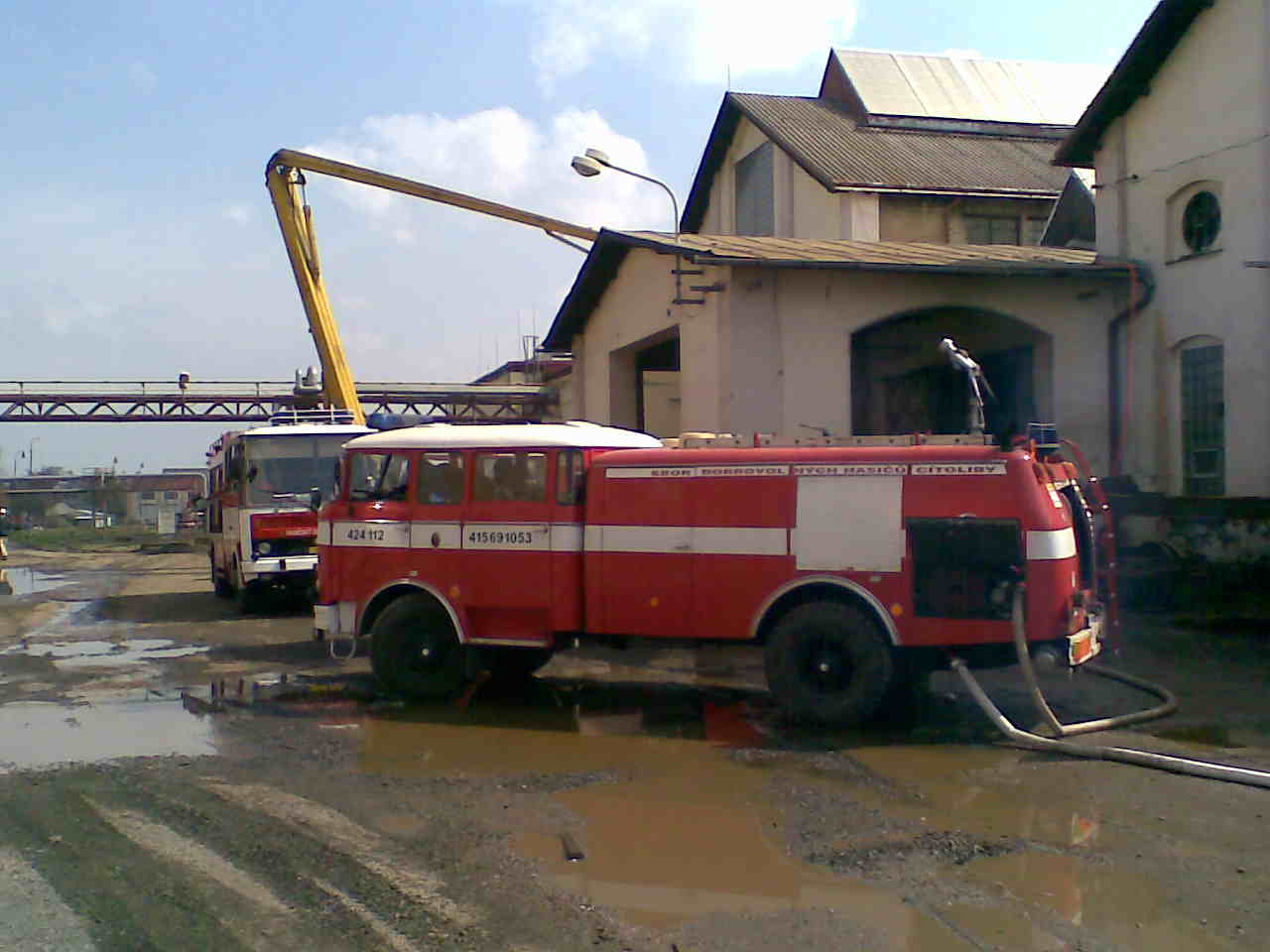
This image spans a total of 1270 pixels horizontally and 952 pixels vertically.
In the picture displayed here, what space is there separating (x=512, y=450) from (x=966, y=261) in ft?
32.0

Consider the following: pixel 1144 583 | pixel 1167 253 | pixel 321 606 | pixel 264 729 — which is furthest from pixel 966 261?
pixel 264 729

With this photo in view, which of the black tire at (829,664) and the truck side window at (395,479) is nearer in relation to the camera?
the black tire at (829,664)

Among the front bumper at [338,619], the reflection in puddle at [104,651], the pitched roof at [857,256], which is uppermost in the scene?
the pitched roof at [857,256]

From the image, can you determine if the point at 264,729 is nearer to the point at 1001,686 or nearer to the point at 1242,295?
the point at 1001,686

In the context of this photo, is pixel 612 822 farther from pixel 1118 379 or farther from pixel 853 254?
pixel 1118 379

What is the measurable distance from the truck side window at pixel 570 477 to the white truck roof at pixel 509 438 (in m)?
0.09

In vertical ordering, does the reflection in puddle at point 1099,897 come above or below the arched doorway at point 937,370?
below

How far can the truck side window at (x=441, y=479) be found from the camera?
10195mm

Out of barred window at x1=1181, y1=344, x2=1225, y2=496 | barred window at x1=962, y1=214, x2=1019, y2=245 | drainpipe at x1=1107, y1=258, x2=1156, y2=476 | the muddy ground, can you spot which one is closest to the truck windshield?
the muddy ground

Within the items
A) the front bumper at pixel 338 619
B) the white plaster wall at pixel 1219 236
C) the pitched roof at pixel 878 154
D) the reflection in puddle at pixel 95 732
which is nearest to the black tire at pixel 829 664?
the front bumper at pixel 338 619

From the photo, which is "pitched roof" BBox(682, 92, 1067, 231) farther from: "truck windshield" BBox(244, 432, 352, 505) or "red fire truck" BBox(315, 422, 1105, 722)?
"red fire truck" BBox(315, 422, 1105, 722)

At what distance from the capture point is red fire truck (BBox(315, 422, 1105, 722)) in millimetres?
8375

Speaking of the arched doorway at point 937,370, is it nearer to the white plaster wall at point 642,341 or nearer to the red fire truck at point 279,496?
the white plaster wall at point 642,341

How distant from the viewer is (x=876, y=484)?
343 inches
